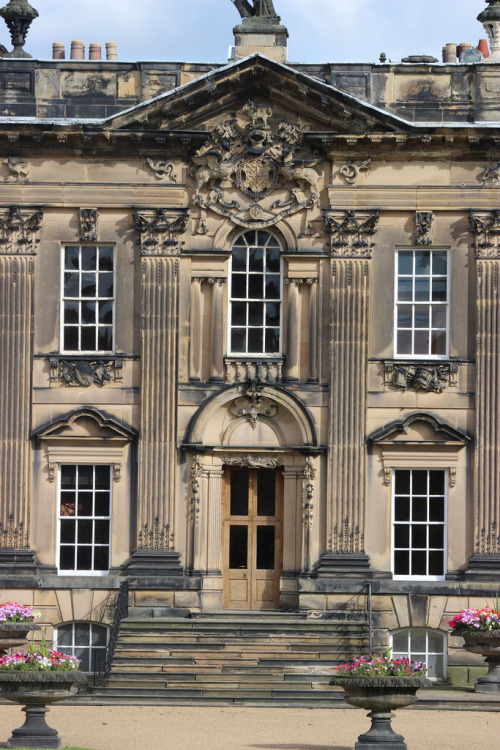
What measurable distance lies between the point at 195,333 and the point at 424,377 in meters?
4.35

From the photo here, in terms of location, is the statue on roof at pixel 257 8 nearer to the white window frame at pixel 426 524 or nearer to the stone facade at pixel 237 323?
the stone facade at pixel 237 323

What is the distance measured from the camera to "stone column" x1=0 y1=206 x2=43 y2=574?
107ft

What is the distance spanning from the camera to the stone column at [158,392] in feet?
106

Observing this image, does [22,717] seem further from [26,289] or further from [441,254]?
[441,254]

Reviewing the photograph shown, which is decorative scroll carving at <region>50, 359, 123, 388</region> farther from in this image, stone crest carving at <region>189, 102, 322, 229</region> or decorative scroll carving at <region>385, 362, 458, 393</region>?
decorative scroll carving at <region>385, 362, 458, 393</region>

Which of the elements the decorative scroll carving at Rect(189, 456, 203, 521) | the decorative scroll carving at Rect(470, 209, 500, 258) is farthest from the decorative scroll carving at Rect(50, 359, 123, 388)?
the decorative scroll carving at Rect(470, 209, 500, 258)

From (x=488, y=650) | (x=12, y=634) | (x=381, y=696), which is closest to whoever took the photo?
(x=381, y=696)

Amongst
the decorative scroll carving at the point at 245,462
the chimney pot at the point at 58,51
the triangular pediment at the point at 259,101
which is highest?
the chimney pot at the point at 58,51

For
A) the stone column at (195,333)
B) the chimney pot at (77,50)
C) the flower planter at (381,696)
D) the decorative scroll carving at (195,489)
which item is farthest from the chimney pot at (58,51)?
the flower planter at (381,696)

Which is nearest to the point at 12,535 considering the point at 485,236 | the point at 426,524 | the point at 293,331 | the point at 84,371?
the point at 84,371

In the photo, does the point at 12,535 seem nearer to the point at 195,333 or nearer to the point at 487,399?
the point at 195,333

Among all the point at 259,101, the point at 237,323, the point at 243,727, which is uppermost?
the point at 259,101

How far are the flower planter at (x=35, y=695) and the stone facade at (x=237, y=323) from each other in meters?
7.60

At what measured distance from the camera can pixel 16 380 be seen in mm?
32656
